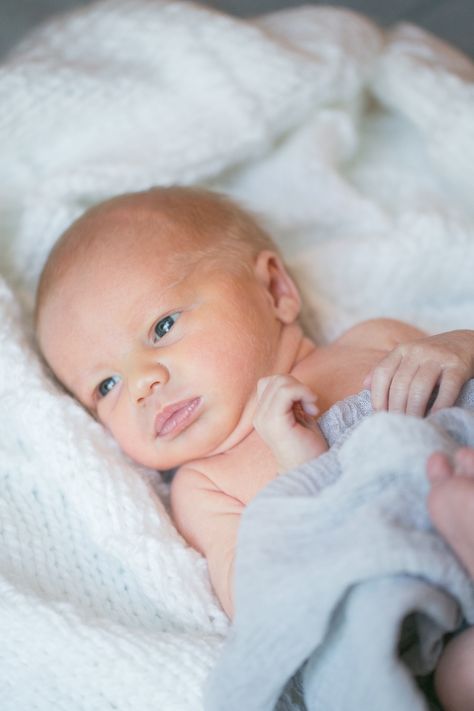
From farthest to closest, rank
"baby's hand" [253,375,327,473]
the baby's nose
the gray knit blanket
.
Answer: the baby's nose < "baby's hand" [253,375,327,473] < the gray knit blanket

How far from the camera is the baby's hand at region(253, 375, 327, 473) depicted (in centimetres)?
109

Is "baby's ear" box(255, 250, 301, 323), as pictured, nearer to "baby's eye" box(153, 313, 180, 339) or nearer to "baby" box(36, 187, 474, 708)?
"baby" box(36, 187, 474, 708)

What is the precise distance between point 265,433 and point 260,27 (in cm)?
99

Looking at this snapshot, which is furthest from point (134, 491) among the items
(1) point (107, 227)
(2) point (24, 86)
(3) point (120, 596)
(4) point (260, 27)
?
(4) point (260, 27)

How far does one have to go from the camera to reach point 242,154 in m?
1.63

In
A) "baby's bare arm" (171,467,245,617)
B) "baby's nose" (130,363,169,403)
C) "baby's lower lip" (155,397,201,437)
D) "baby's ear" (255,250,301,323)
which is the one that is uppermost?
"baby's ear" (255,250,301,323)

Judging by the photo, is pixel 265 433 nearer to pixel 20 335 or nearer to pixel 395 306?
pixel 20 335

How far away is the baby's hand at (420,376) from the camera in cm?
113

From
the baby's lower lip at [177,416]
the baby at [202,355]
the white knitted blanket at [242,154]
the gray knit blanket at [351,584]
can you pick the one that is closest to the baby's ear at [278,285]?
the baby at [202,355]

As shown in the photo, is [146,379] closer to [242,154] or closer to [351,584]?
[351,584]

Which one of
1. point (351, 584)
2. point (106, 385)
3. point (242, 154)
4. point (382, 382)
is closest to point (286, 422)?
point (382, 382)

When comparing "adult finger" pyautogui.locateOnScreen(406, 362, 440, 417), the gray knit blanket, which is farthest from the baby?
the gray knit blanket

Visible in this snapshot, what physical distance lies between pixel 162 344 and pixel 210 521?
264mm

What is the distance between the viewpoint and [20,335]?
1.38 m
